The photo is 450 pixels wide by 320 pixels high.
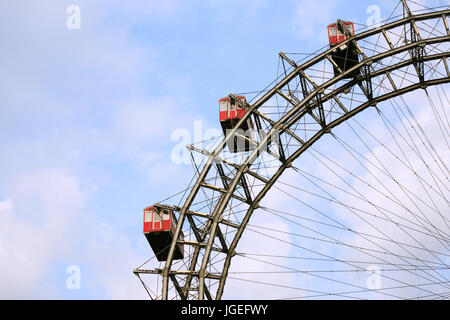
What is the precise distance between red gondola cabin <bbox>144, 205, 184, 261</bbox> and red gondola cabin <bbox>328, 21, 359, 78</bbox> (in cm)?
1300

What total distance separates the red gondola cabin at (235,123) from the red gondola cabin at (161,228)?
5721 mm

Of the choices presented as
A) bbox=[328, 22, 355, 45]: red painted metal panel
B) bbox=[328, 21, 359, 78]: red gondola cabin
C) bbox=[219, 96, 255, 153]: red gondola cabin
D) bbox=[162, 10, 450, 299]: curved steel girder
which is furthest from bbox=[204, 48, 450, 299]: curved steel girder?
bbox=[328, 22, 355, 45]: red painted metal panel

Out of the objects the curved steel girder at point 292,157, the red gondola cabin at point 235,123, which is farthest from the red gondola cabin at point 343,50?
the red gondola cabin at point 235,123

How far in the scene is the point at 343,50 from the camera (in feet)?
112

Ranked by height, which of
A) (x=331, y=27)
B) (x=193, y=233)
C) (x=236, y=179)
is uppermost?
(x=331, y=27)

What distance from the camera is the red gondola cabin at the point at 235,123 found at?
116ft

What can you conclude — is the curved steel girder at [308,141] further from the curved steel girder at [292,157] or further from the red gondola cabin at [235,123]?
the red gondola cabin at [235,123]

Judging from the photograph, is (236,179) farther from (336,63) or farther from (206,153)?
(336,63)

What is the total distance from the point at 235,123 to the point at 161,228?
301 inches

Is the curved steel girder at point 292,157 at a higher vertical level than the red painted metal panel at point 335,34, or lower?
lower

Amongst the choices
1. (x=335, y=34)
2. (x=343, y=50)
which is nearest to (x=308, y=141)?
(x=343, y=50)
